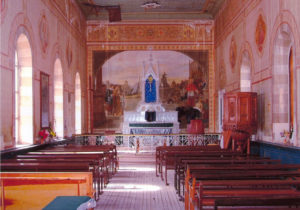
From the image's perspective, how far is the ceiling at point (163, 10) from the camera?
18281 mm

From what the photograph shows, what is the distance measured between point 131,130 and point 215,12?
815cm

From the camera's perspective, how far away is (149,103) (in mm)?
19719

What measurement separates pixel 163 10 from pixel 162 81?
13.3 ft

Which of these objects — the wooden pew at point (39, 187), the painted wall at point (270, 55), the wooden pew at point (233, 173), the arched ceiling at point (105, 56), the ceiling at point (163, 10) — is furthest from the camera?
the arched ceiling at point (105, 56)

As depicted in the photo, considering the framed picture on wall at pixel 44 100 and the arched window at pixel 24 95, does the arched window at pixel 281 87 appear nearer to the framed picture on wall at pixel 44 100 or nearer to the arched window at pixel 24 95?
the arched window at pixel 24 95

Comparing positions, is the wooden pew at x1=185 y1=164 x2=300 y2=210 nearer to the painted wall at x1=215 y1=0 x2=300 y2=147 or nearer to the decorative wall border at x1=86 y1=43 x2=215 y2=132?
the painted wall at x1=215 y1=0 x2=300 y2=147

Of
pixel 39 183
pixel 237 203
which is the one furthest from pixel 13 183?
pixel 237 203

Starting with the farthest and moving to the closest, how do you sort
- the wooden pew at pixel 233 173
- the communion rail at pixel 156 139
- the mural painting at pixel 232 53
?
1. the mural painting at pixel 232 53
2. the communion rail at pixel 156 139
3. the wooden pew at pixel 233 173

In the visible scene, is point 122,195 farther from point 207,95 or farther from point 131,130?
point 207,95

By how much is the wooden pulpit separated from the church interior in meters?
0.05

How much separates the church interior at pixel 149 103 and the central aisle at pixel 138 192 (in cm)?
4

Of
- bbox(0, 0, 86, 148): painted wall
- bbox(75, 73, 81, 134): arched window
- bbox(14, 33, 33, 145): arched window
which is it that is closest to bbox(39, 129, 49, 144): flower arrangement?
bbox(0, 0, 86, 148): painted wall

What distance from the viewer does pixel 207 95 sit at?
20.4m

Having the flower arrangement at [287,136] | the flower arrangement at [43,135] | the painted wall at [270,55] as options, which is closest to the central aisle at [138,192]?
the flower arrangement at [43,135]
